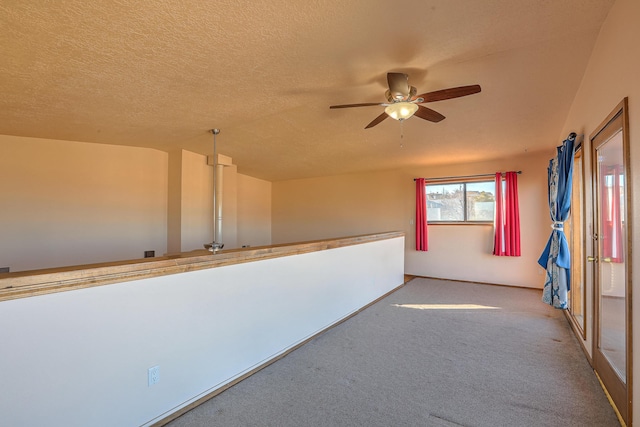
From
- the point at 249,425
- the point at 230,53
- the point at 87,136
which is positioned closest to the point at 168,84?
Answer: the point at 230,53

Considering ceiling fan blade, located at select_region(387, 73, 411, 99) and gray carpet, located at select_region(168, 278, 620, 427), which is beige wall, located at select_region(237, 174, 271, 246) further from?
ceiling fan blade, located at select_region(387, 73, 411, 99)

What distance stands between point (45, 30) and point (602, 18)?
145 inches

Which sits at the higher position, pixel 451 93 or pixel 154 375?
pixel 451 93

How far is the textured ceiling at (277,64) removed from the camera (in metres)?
1.76

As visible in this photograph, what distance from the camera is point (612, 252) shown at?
212cm

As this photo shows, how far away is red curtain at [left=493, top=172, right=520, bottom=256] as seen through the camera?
16.4ft

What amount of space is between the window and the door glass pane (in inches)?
126

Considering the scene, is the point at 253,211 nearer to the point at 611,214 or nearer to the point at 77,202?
the point at 77,202

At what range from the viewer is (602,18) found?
6.71 ft

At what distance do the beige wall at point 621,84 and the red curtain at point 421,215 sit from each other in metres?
3.14

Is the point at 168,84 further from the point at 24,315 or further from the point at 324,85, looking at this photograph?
the point at 24,315

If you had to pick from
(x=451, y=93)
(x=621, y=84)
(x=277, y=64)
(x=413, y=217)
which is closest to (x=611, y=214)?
(x=621, y=84)

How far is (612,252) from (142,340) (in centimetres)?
322

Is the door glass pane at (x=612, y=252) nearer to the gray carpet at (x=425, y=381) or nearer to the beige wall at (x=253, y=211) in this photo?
the gray carpet at (x=425, y=381)
